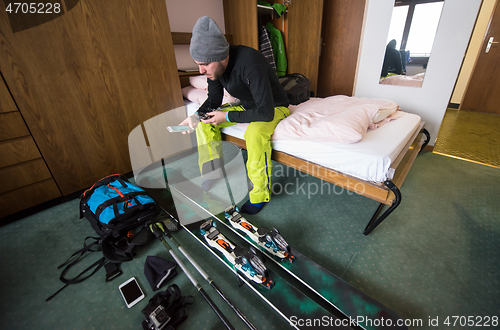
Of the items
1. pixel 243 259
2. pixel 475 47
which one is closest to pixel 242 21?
pixel 243 259

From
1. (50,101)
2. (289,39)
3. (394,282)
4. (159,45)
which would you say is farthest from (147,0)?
(394,282)

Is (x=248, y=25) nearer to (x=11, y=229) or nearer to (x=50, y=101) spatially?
(x=50, y=101)

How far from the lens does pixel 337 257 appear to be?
51.3 inches

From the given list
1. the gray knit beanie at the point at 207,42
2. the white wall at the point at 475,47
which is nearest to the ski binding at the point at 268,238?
the gray knit beanie at the point at 207,42

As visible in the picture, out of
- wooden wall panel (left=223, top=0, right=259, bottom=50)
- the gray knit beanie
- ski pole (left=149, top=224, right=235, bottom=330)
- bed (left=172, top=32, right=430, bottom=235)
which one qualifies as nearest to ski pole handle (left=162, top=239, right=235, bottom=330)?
ski pole (left=149, top=224, right=235, bottom=330)

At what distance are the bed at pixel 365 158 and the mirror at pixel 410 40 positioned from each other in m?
0.88

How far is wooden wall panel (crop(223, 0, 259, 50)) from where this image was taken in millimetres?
2502

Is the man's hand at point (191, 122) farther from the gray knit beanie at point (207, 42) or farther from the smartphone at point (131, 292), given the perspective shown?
the smartphone at point (131, 292)

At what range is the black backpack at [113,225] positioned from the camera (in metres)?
1.30

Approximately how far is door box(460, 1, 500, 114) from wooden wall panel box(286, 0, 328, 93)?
280cm

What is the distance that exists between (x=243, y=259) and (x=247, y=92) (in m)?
1.16

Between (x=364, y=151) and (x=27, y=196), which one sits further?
(x=27, y=196)

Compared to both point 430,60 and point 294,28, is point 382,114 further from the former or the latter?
point 294,28

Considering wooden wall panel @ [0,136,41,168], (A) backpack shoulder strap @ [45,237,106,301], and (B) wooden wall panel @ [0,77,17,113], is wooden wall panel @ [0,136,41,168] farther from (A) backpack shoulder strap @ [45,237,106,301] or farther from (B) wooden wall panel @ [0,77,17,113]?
(A) backpack shoulder strap @ [45,237,106,301]
